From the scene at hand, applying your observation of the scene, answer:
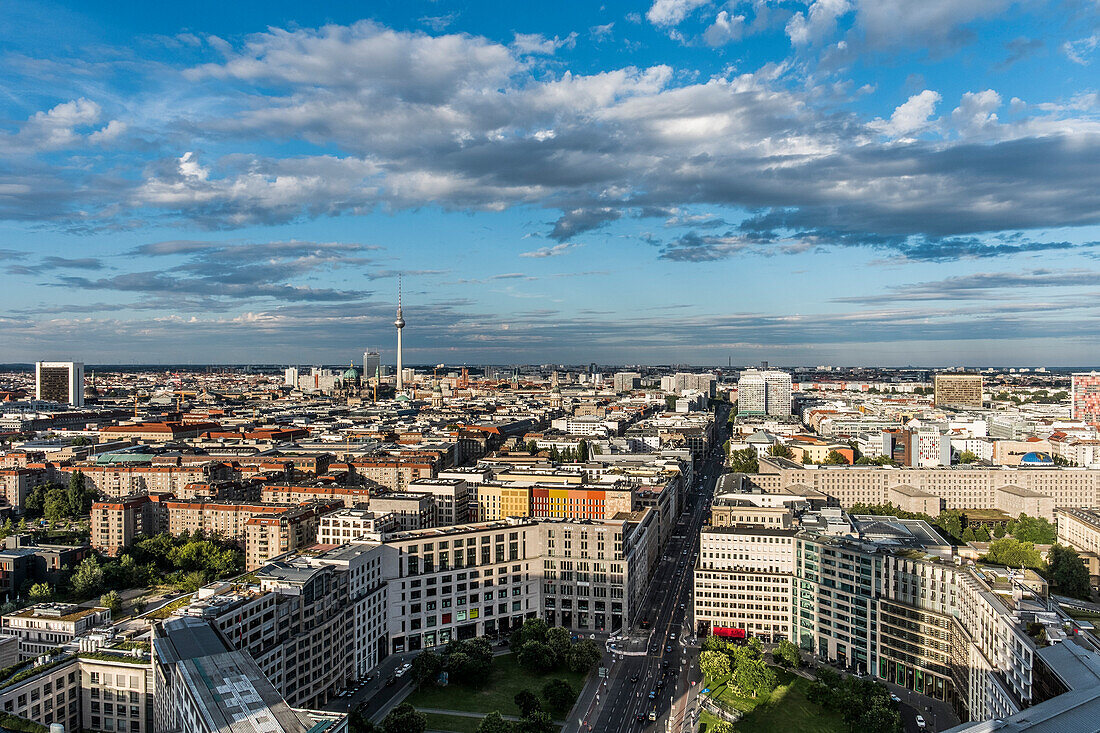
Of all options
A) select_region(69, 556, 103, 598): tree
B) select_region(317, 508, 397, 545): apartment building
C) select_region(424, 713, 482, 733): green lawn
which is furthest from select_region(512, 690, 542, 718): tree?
select_region(69, 556, 103, 598): tree

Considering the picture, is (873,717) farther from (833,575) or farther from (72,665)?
(72,665)

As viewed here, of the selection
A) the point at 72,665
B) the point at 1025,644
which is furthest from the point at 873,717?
the point at 72,665

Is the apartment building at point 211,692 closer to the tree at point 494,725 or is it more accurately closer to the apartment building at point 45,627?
the tree at point 494,725

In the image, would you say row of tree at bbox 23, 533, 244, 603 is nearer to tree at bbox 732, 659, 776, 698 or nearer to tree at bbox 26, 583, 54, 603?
tree at bbox 26, 583, 54, 603

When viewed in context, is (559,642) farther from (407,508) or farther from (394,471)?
(394,471)

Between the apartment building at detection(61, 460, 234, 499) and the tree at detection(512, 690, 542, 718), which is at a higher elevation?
the apartment building at detection(61, 460, 234, 499)

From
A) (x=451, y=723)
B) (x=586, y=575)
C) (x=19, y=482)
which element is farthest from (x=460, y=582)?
(x=19, y=482)

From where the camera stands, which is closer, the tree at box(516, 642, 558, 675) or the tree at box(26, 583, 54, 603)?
the tree at box(516, 642, 558, 675)
